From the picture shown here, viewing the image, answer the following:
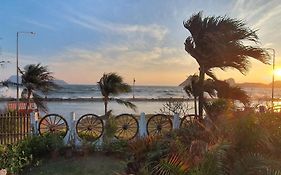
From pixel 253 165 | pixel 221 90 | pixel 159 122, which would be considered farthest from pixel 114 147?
pixel 253 165

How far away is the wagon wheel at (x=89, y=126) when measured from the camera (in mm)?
9906

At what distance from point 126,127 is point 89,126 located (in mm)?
961

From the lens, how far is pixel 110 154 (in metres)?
8.91

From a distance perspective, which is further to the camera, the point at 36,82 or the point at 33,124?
the point at 36,82

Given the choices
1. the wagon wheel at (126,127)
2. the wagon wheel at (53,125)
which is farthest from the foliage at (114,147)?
the wagon wheel at (53,125)

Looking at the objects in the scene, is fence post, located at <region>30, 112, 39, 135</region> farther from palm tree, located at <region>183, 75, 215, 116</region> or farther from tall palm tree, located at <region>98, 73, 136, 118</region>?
palm tree, located at <region>183, 75, 215, 116</region>

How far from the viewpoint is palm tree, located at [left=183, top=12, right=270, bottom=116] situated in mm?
9297

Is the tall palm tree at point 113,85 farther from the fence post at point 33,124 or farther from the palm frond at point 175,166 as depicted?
the palm frond at point 175,166

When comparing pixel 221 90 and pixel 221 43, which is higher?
pixel 221 43

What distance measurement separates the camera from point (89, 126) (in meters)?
9.95

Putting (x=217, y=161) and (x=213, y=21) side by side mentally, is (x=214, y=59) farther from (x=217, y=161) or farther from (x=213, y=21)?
(x=217, y=161)

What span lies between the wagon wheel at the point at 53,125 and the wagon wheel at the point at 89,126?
0.40 m

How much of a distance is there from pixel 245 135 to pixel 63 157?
485 cm

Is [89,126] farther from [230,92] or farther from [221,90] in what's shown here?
[230,92]
